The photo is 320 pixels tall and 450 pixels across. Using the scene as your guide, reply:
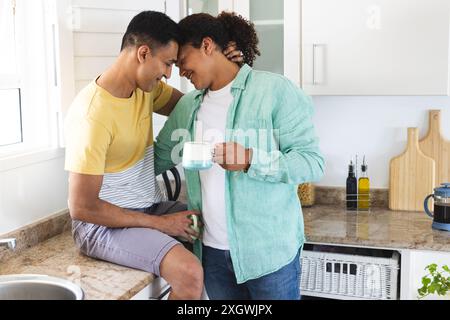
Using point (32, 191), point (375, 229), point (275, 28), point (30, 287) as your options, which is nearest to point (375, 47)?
point (275, 28)

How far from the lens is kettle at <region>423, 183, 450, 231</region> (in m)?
2.01

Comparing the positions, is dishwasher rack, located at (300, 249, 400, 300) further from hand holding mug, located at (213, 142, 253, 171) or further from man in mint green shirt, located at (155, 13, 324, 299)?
hand holding mug, located at (213, 142, 253, 171)

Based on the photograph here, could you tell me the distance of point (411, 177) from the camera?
2316mm

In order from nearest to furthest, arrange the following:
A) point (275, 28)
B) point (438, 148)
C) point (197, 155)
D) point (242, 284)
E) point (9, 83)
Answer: point (197, 155)
point (242, 284)
point (9, 83)
point (275, 28)
point (438, 148)

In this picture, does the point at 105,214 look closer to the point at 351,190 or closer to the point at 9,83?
the point at 9,83

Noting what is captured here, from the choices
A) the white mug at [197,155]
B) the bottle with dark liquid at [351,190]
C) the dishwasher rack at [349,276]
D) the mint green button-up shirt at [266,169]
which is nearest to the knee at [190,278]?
the mint green button-up shirt at [266,169]

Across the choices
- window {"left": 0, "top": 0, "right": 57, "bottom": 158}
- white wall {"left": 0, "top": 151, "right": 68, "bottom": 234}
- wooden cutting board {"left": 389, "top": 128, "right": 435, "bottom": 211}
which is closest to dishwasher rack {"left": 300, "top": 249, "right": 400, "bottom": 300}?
wooden cutting board {"left": 389, "top": 128, "right": 435, "bottom": 211}

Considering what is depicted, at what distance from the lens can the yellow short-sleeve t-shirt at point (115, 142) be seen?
152 cm

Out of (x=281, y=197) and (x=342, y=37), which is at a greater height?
(x=342, y=37)

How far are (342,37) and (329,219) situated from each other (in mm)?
613

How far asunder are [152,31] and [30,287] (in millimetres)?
676
